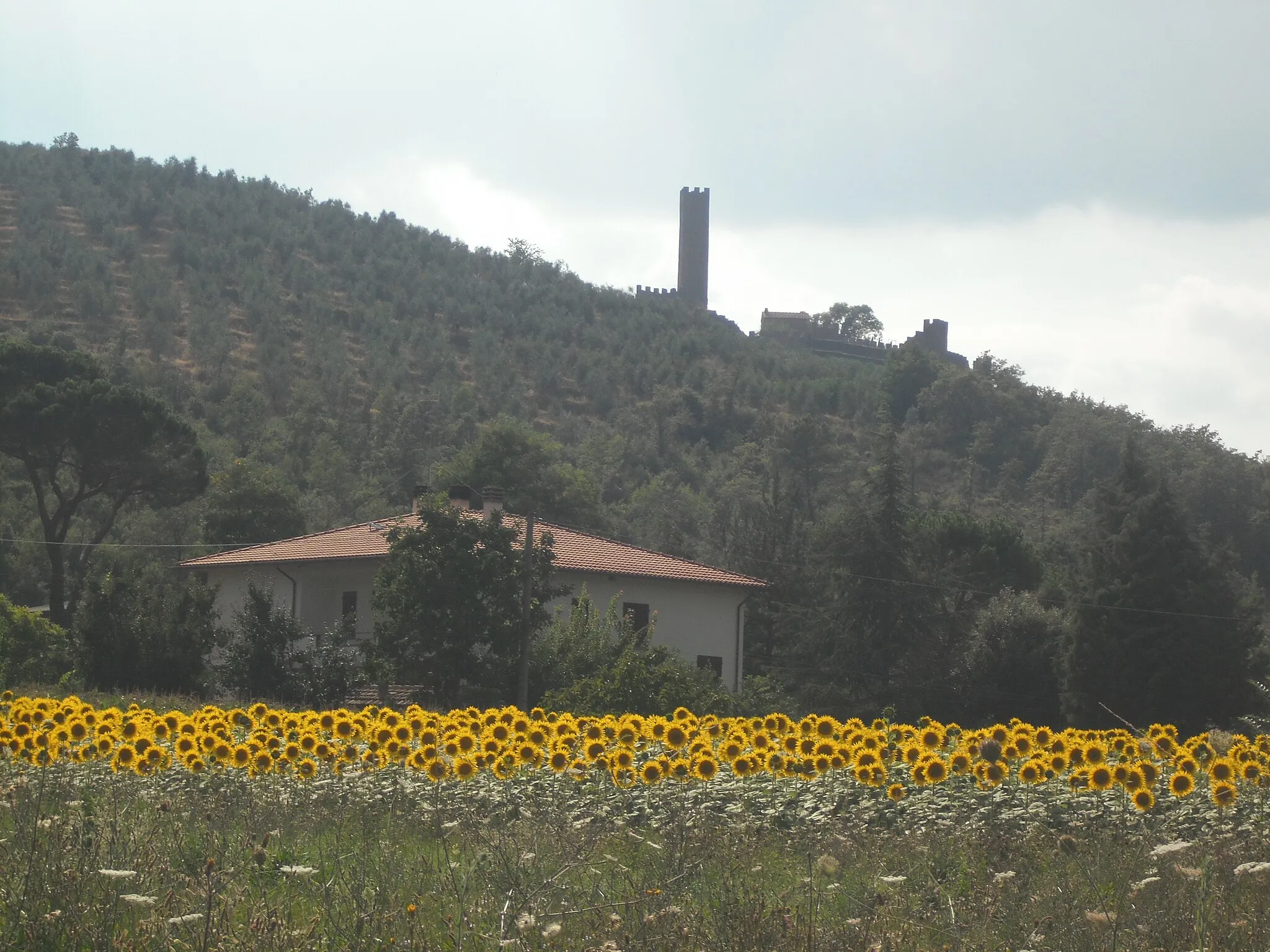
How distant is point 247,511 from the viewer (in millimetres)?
49000

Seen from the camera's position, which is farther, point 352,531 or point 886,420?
point 886,420

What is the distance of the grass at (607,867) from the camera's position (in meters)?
4.38

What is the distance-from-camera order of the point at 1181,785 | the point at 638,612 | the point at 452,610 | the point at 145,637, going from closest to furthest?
1. the point at 1181,785
2. the point at 452,610
3. the point at 145,637
4. the point at 638,612

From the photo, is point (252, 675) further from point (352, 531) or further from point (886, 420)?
point (886, 420)

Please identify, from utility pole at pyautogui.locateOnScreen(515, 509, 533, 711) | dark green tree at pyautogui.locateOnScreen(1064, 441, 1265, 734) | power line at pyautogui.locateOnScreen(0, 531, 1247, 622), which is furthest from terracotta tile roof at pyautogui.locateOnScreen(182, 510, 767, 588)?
dark green tree at pyautogui.locateOnScreen(1064, 441, 1265, 734)

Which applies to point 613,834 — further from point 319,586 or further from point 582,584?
point 319,586

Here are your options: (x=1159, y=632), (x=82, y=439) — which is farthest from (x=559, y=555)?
(x=1159, y=632)

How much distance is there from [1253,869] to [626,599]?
31.0 meters

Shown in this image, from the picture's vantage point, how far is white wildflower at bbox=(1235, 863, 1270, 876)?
4355mm

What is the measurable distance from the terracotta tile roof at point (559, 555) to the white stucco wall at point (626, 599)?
0.29 metres

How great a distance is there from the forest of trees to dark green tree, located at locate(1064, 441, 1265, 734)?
86 millimetres

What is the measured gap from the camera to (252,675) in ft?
88.0

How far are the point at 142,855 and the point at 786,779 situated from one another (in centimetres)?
364

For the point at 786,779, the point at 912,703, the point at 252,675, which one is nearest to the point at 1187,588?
the point at 912,703
